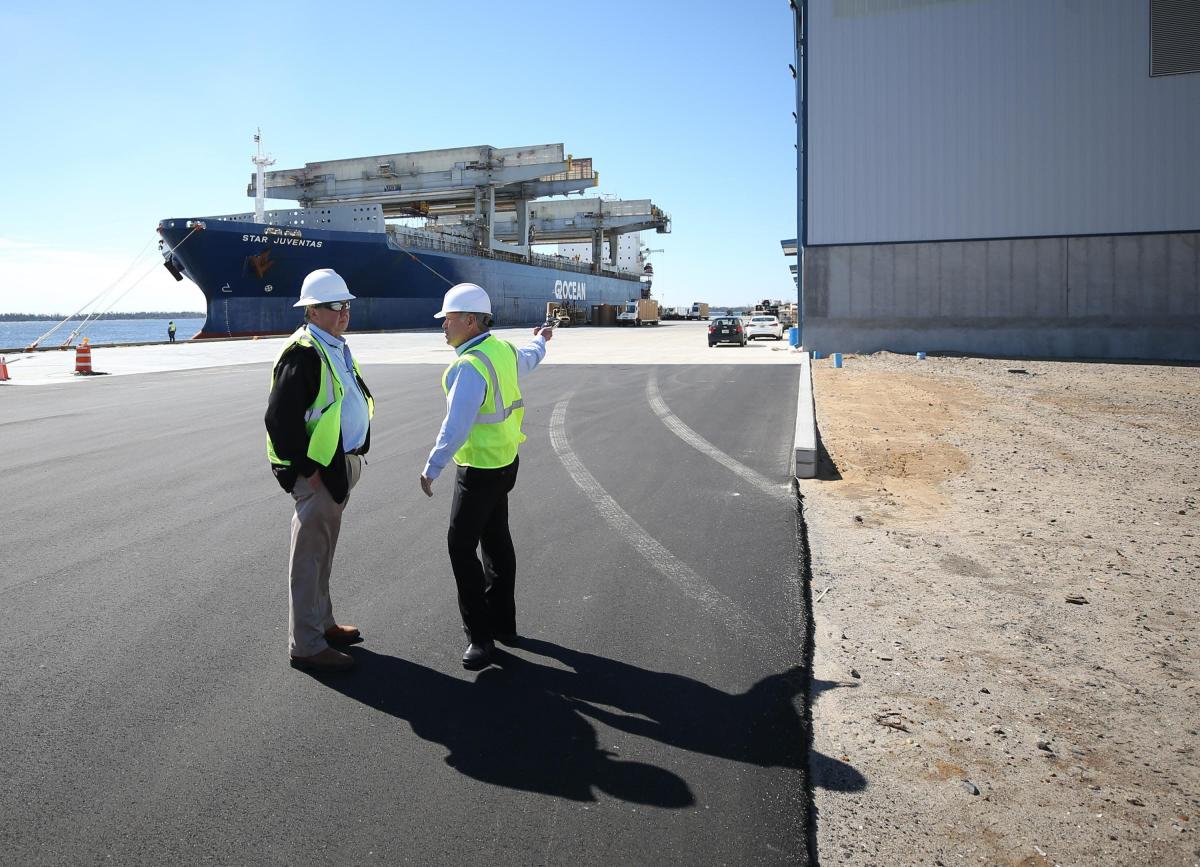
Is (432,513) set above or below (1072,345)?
below

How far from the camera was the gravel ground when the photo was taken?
103 inches

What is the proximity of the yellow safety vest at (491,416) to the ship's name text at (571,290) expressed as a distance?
58191 millimetres

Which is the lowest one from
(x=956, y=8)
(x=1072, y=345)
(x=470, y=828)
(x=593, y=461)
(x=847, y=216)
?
(x=470, y=828)

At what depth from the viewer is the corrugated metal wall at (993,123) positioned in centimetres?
2302

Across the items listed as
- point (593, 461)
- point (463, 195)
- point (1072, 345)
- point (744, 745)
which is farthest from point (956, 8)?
point (463, 195)

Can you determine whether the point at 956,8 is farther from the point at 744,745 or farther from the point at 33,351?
the point at 33,351

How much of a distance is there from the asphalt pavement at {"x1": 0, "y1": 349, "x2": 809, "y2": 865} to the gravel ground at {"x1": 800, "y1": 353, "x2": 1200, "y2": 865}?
27 cm

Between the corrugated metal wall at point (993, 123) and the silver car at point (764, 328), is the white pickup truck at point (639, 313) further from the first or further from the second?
the corrugated metal wall at point (993, 123)

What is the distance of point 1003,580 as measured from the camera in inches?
196

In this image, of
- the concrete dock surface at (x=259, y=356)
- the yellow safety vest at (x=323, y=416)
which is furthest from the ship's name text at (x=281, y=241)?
the yellow safety vest at (x=323, y=416)

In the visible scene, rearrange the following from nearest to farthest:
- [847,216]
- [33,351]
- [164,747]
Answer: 1. [164,747]
2. [847,216]
3. [33,351]

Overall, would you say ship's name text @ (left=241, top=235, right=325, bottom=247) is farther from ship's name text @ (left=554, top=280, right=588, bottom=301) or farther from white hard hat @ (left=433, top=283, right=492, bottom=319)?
white hard hat @ (left=433, top=283, right=492, bottom=319)

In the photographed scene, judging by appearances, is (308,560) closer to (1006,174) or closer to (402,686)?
(402,686)

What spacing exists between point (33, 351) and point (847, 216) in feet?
91.1
